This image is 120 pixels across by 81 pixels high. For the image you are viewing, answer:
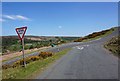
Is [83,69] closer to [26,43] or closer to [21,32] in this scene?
[21,32]

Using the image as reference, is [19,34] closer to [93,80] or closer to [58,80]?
[58,80]

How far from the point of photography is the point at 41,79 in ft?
43.0

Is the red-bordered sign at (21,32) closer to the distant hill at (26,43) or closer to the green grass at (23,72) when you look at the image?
the green grass at (23,72)

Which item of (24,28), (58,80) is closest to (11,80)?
(58,80)

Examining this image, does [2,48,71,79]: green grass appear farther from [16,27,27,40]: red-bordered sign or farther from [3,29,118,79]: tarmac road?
[16,27,27,40]: red-bordered sign

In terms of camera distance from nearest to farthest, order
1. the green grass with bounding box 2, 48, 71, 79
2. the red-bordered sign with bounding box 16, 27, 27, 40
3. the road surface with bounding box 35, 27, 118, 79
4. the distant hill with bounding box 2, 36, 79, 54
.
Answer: the road surface with bounding box 35, 27, 118, 79, the green grass with bounding box 2, 48, 71, 79, the red-bordered sign with bounding box 16, 27, 27, 40, the distant hill with bounding box 2, 36, 79, 54

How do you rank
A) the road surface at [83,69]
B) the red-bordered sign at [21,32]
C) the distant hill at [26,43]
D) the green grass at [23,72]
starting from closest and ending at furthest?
the road surface at [83,69], the green grass at [23,72], the red-bordered sign at [21,32], the distant hill at [26,43]

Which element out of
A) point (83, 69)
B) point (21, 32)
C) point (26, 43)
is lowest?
point (83, 69)

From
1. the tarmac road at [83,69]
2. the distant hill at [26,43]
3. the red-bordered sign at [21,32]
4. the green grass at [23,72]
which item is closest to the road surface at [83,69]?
the tarmac road at [83,69]

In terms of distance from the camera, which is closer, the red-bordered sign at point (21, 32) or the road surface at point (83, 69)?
the road surface at point (83, 69)

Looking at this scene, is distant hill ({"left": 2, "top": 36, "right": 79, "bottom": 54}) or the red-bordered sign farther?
distant hill ({"left": 2, "top": 36, "right": 79, "bottom": 54})

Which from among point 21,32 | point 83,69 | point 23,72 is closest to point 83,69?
point 83,69

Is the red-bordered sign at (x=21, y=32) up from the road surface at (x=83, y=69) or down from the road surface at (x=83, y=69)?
up

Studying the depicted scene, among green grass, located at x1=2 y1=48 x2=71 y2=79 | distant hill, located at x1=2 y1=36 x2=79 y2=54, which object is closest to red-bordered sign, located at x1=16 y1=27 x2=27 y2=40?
green grass, located at x1=2 y1=48 x2=71 y2=79
